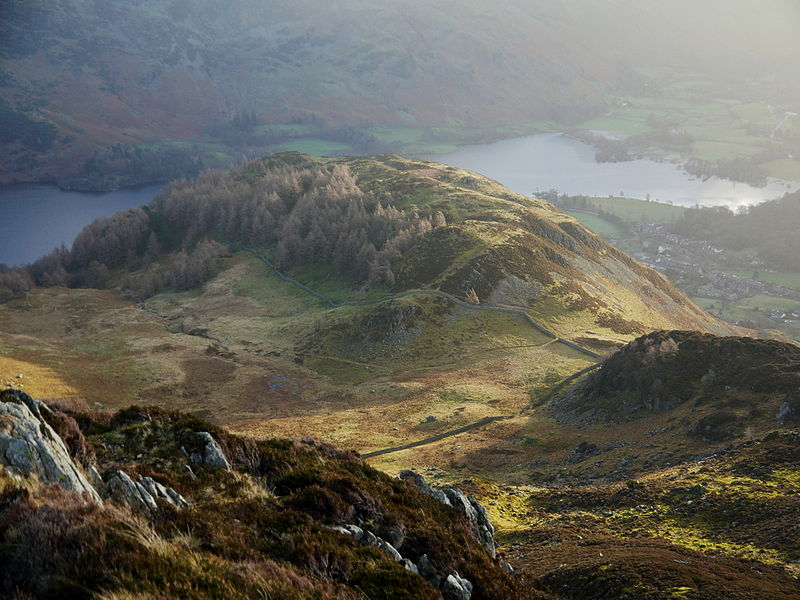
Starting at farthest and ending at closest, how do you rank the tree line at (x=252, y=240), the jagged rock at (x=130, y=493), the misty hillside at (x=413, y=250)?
the tree line at (x=252, y=240), the misty hillside at (x=413, y=250), the jagged rock at (x=130, y=493)

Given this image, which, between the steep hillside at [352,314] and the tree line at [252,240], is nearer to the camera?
the steep hillside at [352,314]

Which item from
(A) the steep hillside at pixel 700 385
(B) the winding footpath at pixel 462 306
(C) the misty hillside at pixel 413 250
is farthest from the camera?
(C) the misty hillside at pixel 413 250

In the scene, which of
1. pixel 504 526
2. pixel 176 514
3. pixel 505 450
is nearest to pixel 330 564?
pixel 176 514

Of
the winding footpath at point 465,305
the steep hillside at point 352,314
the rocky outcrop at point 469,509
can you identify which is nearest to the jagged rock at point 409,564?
the rocky outcrop at point 469,509

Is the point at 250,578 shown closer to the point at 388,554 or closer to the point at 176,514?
the point at 176,514

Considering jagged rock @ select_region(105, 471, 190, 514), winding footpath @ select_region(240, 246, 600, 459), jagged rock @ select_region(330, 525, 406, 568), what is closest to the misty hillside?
winding footpath @ select_region(240, 246, 600, 459)

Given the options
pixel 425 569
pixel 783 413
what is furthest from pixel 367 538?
pixel 783 413

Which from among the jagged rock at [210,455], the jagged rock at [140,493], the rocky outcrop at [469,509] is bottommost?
the rocky outcrop at [469,509]

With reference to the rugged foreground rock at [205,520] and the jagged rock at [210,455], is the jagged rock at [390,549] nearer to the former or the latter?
the rugged foreground rock at [205,520]
